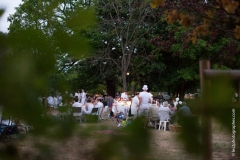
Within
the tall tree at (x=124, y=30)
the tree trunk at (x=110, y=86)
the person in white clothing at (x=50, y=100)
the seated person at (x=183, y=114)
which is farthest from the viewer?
the tree trunk at (x=110, y=86)

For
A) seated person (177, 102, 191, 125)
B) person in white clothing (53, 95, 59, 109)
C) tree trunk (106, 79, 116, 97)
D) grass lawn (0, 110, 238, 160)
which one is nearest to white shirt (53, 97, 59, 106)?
person in white clothing (53, 95, 59, 109)

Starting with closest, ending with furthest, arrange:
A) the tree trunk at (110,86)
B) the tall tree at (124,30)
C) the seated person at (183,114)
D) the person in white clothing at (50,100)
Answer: the seated person at (183,114) → the person in white clothing at (50,100) → the tall tree at (124,30) → the tree trunk at (110,86)

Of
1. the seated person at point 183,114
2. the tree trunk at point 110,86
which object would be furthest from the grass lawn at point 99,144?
the tree trunk at point 110,86

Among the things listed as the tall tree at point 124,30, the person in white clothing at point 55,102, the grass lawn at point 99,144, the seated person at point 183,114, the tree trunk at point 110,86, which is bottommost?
the grass lawn at point 99,144

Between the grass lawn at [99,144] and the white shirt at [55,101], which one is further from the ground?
the white shirt at [55,101]

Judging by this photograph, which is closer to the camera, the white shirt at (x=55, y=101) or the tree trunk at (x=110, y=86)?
the white shirt at (x=55, y=101)

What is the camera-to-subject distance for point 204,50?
2342cm

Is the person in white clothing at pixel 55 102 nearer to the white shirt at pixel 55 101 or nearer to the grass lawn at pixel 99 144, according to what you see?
the white shirt at pixel 55 101

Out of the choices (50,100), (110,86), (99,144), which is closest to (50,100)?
(50,100)

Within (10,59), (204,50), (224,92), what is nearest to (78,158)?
(10,59)

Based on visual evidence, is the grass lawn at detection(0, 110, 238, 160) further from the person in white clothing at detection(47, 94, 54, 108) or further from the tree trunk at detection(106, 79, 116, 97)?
the tree trunk at detection(106, 79, 116, 97)

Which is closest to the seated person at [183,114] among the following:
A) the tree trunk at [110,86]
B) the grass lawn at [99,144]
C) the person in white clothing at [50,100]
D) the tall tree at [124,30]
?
the grass lawn at [99,144]

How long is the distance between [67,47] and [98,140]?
271 millimetres

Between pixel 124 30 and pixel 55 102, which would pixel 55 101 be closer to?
pixel 55 102
